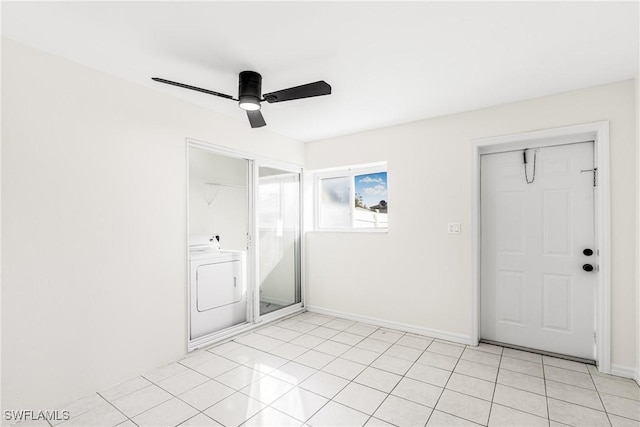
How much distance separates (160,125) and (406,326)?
3.40 meters

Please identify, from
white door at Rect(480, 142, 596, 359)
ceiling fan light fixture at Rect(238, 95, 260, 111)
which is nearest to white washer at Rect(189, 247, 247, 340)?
ceiling fan light fixture at Rect(238, 95, 260, 111)

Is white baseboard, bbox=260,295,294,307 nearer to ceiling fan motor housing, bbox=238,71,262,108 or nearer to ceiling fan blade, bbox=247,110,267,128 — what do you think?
ceiling fan blade, bbox=247,110,267,128

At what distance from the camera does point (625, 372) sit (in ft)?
8.39

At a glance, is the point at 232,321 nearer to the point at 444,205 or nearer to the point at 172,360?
the point at 172,360

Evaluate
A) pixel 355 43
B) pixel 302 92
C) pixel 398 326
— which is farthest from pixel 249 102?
pixel 398 326

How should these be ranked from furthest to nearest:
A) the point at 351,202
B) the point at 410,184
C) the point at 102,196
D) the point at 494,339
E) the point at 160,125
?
the point at 351,202 < the point at 410,184 < the point at 494,339 < the point at 160,125 < the point at 102,196

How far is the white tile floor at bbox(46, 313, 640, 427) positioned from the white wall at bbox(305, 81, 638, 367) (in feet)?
1.72

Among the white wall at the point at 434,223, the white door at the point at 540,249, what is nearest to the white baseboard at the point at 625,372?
the white wall at the point at 434,223

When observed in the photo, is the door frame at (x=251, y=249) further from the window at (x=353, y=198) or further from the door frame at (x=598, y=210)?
the door frame at (x=598, y=210)

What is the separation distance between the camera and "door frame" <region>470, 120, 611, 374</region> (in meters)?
2.64

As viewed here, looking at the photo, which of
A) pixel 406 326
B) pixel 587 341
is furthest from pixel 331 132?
pixel 587 341

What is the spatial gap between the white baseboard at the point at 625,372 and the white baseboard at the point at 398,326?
1124mm

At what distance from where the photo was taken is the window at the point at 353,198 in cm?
422

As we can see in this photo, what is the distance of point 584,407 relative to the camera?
216cm
